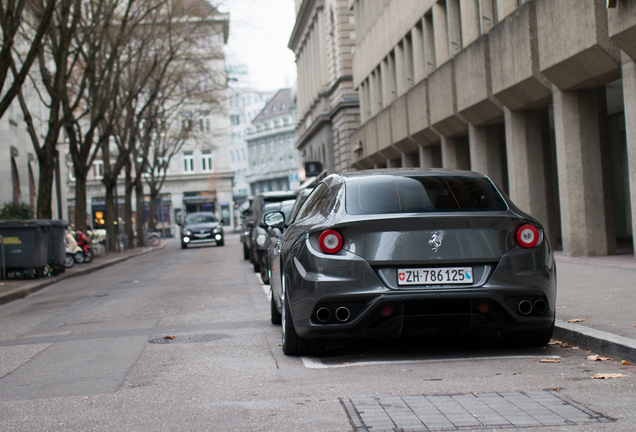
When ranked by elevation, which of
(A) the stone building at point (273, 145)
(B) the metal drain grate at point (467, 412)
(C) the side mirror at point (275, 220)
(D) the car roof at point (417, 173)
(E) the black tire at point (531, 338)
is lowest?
(B) the metal drain grate at point (467, 412)

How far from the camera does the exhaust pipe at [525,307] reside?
5.75m

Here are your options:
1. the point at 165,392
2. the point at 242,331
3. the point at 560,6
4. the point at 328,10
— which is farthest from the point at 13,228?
the point at 328,10

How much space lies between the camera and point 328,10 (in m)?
44.5

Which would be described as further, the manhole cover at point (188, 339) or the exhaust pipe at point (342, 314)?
the manhole cover at point (188, 339)

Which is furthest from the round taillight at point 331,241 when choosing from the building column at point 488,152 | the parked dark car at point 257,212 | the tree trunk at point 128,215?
the tree trunk at point 128,215

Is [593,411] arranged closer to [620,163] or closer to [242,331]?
[242,331]

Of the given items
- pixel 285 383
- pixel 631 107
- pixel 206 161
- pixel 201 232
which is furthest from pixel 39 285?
pixel 206 161

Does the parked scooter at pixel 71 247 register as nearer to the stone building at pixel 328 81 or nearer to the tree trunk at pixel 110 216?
the tree trunk at pixel 110 216

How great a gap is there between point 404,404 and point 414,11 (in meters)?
22.8

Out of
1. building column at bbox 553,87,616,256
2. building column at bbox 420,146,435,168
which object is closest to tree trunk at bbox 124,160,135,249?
building column at bbox 420,146,435,168

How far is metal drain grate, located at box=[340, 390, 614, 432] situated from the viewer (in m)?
4.03

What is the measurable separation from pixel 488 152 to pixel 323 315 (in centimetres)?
1560

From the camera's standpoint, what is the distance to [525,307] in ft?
18.9

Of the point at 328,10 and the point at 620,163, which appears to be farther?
the point at 328,10
